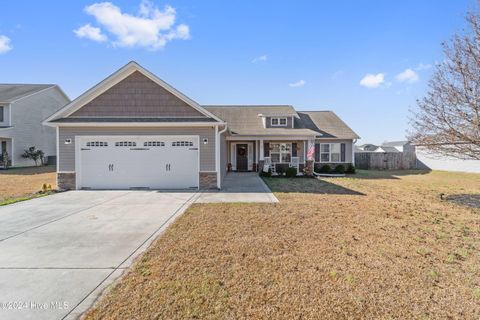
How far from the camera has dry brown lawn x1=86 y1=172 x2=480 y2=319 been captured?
2.86 m

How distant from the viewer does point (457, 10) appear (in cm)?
946

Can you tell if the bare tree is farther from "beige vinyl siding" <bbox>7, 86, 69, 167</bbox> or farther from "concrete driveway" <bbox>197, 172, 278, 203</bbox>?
"beige vinyl siding" <bbox>7, 86, 69, 167</bbox>

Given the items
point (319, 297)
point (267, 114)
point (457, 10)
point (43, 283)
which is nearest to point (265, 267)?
point (319, 297)

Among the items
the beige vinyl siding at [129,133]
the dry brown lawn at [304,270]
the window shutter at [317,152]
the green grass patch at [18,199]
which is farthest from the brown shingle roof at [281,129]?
the dry brown lawn at [304,270]

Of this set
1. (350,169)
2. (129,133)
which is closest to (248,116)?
(350,169)

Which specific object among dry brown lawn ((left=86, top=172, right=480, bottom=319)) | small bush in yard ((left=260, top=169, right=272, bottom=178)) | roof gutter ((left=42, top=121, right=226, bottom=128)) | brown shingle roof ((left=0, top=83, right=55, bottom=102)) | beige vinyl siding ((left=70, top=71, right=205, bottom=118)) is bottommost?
dry brown lawn ((left=86, top=172, right=480, bottom=319))

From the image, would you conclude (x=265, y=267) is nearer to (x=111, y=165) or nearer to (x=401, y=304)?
(x=401, y=304)

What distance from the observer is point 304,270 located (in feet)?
12.3

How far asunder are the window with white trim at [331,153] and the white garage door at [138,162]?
11624 mm

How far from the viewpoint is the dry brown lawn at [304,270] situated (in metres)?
2.86

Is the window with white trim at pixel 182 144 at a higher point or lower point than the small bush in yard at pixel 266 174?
higher

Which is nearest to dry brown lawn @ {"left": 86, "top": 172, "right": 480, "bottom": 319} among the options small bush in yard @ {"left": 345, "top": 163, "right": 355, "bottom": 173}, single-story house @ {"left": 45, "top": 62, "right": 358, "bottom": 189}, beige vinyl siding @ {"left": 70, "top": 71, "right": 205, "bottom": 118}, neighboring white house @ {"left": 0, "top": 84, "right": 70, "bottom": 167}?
single-story house @ {"left": 45, "top": 62, "right": 358, "bottom": 189}

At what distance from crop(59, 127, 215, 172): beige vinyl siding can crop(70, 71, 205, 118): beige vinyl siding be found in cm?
63

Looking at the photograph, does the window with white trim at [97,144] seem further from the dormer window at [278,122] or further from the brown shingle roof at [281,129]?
the dormer window at [278,122]
